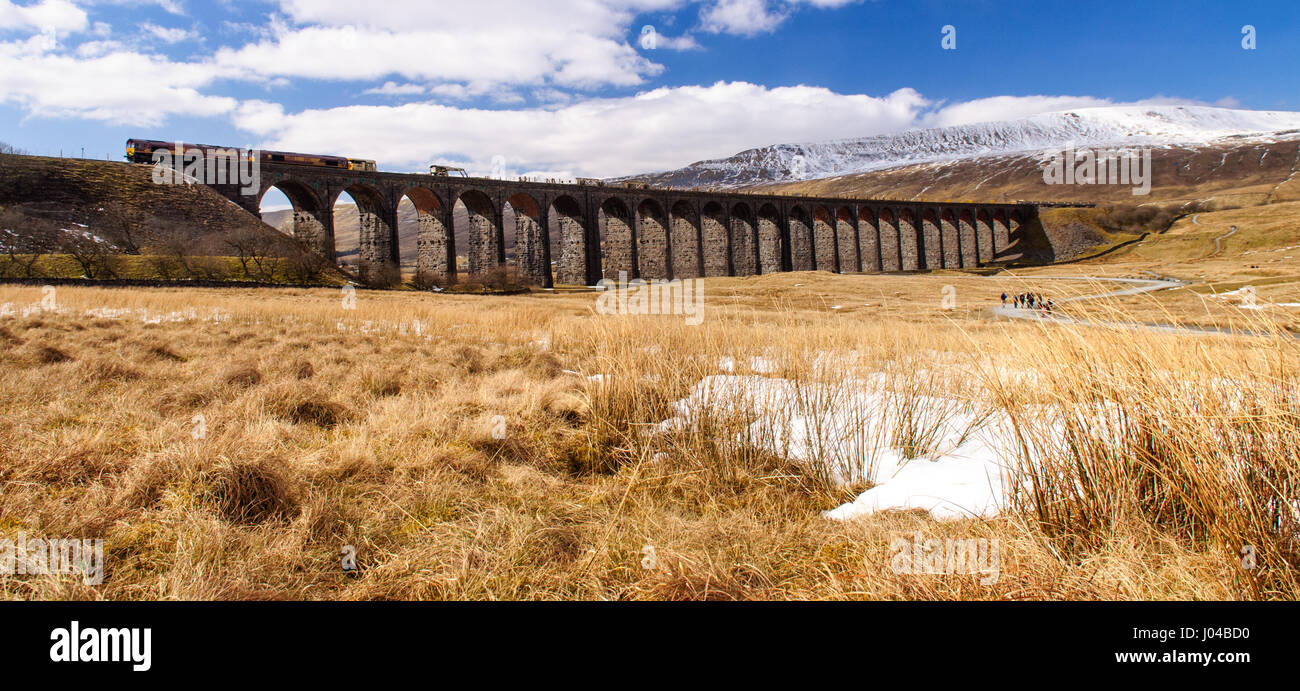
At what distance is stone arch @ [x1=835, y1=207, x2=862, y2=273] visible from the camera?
75.1 m

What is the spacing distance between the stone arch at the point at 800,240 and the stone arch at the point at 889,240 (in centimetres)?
1416

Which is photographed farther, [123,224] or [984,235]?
[984,235]

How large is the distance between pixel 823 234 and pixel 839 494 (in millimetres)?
73538

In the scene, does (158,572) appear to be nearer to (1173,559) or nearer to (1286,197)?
(1173,559)

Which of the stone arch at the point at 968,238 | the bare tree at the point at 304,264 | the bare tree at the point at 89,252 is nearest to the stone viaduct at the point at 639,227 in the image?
the stone arch at the point at 968,238

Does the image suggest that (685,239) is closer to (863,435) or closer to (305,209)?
(305,209)

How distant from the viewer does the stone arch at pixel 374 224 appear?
130ft

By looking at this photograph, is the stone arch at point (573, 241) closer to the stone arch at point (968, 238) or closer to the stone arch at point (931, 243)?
the stone arch at point (931, 243)

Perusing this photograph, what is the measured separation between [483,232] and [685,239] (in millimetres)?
21103

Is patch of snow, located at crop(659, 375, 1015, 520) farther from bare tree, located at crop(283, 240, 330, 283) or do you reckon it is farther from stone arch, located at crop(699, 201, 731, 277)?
stone arch, located at crop(699, 201, 731, 277)

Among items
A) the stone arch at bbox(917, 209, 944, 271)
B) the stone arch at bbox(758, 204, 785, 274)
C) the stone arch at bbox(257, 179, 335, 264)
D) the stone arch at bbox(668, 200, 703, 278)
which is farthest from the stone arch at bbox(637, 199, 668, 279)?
the stone arch at bbox(917, 209, 944, 271)

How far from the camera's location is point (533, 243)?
1941 inches

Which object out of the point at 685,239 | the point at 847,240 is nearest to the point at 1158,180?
the point at 847,240

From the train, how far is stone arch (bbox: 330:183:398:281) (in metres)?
1.56
